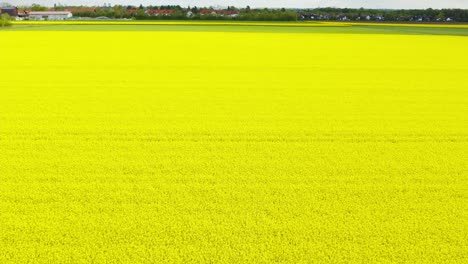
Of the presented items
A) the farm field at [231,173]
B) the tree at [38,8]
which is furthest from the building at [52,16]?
the farm field at [231,173]

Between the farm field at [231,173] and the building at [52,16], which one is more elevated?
the building at [52,16]

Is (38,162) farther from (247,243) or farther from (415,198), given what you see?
(415,198)

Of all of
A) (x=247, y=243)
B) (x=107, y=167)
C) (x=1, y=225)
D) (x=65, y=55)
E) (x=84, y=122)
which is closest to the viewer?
(x=247, y=243)

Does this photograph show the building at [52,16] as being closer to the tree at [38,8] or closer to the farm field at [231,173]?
the tree at [38,8]

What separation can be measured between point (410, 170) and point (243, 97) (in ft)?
17.4

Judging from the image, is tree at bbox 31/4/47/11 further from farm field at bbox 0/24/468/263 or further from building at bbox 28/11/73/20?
farm field at bbox 0/24/468/263

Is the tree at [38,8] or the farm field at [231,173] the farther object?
the tree at [38,8]

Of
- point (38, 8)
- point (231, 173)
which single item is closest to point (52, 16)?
point (38, 8)

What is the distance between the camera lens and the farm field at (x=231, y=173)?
168 inches

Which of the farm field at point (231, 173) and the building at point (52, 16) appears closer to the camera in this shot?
the farm field at point (231, 173)

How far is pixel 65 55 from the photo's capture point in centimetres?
2048

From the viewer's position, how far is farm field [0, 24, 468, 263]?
14.0 feet

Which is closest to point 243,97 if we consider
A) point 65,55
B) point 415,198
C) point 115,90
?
point 115,90

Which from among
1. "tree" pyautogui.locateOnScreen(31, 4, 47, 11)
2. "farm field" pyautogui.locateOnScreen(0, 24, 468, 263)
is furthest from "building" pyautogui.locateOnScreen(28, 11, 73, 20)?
"farm field" pyautogui.locateOnScreen(0, 24, 468, 263)
